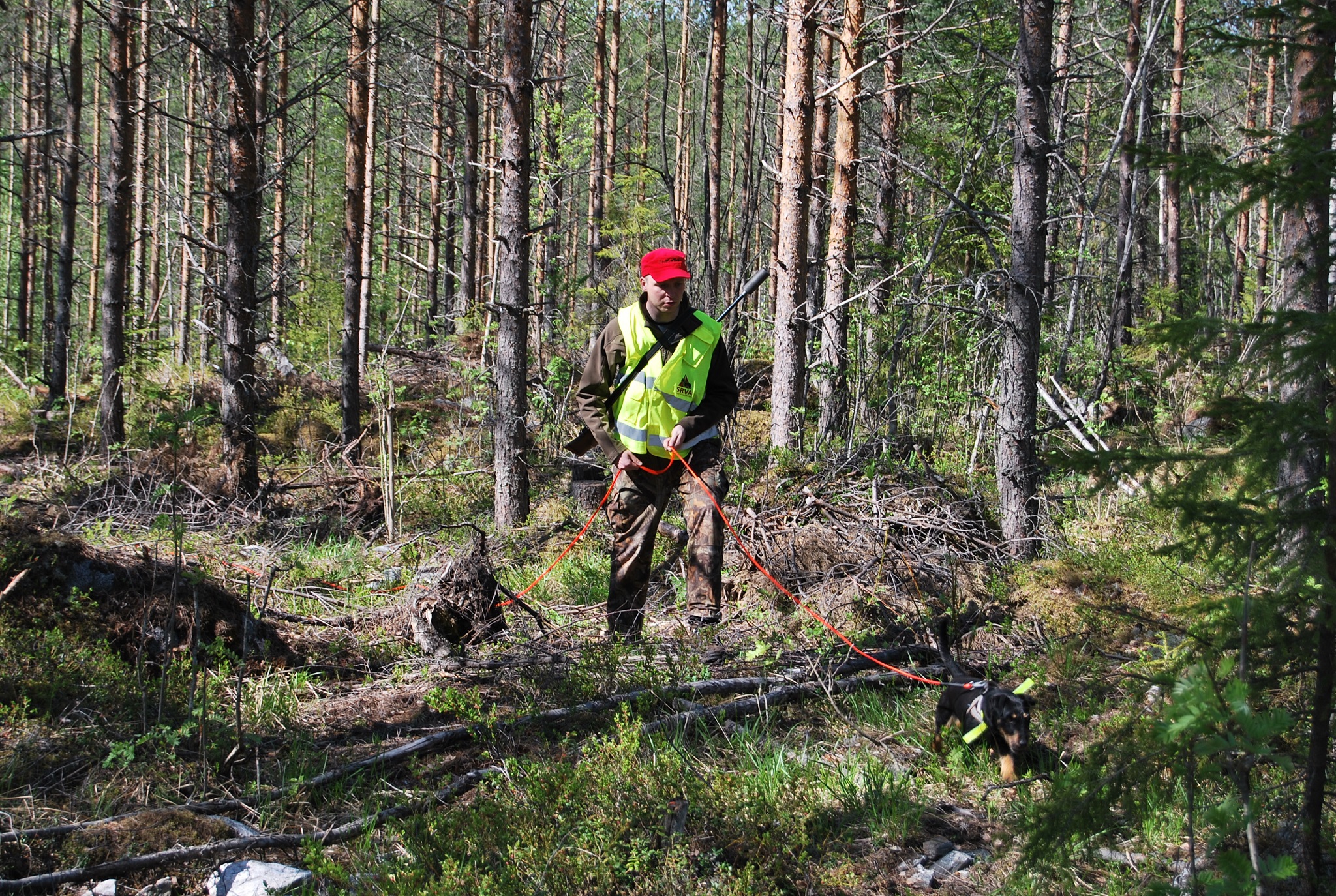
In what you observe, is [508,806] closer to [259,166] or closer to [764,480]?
[764,480]

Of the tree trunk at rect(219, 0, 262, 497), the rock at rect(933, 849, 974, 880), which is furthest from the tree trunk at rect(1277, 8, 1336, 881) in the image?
the tree trunk at rect(219, 0, 262, 497)

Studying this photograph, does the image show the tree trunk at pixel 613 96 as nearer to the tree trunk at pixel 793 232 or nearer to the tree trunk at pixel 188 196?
the tree trunk at pixel 188 196

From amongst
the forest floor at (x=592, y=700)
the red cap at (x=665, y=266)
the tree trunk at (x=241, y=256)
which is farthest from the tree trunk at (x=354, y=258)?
the red cap at (x=665, y=266)

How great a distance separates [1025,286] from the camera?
5.98m

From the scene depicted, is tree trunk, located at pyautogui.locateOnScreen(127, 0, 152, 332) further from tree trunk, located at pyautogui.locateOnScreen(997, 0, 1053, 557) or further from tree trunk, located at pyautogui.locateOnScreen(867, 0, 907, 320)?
tree trunk, located at pyautogui.locateOnScreen(997, 0, 1053, 557)

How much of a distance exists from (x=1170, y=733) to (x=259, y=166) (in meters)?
9.35

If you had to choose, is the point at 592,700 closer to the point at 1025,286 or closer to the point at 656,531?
the point at 656,531

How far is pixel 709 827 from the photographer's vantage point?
10.3 ft

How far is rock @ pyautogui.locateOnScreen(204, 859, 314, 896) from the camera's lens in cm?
302

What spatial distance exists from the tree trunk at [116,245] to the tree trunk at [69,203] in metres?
1.64

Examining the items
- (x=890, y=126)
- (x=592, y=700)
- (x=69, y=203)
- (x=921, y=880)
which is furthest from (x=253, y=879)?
(x=69, y=203)

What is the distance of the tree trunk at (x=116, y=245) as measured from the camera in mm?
11438

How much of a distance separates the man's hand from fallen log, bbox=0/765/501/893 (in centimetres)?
214

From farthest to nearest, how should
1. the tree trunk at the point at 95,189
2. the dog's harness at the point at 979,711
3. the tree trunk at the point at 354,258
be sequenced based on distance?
1. the tree trunk at the point at 95,189
2. the tree trunk at the point at 354,258
3. the dog's harness at the point at 979,711
